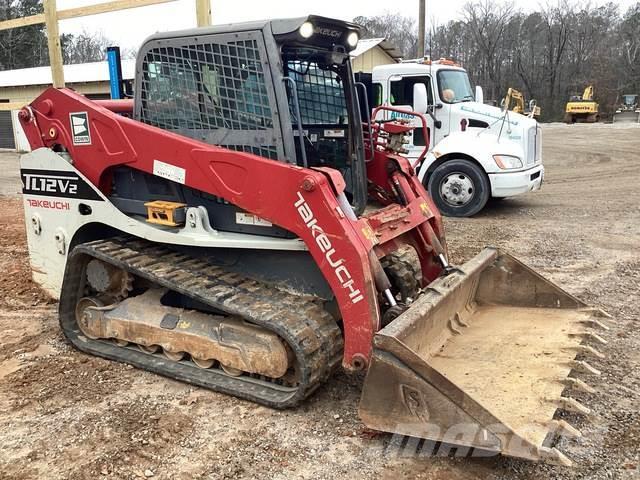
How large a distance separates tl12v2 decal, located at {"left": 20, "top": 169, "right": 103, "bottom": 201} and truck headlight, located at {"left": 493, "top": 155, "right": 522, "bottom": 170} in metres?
6.66

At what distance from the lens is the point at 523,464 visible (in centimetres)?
306

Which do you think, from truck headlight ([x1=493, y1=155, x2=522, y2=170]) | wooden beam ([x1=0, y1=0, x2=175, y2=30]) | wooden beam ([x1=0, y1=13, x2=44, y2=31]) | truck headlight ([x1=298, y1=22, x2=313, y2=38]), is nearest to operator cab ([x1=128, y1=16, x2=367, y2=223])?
truck headlight ([x1=298, y1=22, x2=313, y2=38])

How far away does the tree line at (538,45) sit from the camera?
176ft

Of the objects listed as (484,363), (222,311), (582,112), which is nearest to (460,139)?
(484,363)

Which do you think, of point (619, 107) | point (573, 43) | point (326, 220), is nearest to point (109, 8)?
point (326, 220)

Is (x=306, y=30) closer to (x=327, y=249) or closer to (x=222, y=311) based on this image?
(x=327, y=249)

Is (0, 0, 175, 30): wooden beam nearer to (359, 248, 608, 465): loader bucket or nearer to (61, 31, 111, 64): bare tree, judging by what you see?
(359, 248, 608, 465): loader bucket

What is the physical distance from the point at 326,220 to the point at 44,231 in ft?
8.35

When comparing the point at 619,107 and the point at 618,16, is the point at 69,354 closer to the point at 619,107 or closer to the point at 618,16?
the point at 619,107

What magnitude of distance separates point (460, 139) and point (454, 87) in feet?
3.75

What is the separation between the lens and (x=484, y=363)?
11.9 feet

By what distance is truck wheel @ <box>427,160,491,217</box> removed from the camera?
31.4 ft

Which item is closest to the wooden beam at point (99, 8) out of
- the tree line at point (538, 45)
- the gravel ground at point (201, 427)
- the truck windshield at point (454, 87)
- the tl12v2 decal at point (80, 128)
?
the tl12v2 decal at point (80, 128)

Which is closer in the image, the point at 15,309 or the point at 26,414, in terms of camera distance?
the point at 26,414
